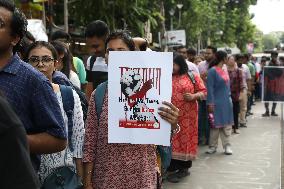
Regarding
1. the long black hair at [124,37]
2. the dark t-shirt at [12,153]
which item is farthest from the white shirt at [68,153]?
the dark t-shirt at [12,153]

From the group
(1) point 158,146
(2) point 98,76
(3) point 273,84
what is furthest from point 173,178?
(3) point 273,84

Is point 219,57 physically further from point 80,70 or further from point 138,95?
point 138,95

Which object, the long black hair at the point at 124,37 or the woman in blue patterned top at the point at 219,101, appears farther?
the woman in blue patterned top at the point at 219,101

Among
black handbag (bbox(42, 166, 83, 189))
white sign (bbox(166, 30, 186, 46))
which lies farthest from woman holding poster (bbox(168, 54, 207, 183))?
white sign (bbox(166, 30, 186, 46))

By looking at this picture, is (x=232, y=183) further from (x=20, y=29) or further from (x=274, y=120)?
(x=274, y=120)

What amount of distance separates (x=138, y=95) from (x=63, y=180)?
600 mm

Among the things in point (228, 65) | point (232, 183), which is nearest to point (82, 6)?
point (228, 65)

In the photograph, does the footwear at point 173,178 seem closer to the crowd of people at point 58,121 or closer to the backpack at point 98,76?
the crowd of people at point 58,121

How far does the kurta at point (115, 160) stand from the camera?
9.57 feet

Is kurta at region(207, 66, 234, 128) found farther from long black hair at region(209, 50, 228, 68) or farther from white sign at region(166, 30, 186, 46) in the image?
white sign at region(166, 30, 186, 46)

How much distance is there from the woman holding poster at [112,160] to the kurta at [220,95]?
17.7 ft

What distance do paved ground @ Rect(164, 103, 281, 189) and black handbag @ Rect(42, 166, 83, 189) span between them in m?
3.56

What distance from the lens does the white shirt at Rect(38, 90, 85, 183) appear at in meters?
2.77

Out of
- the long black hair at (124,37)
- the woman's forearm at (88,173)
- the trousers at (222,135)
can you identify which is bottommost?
the trousers at (222,135)
